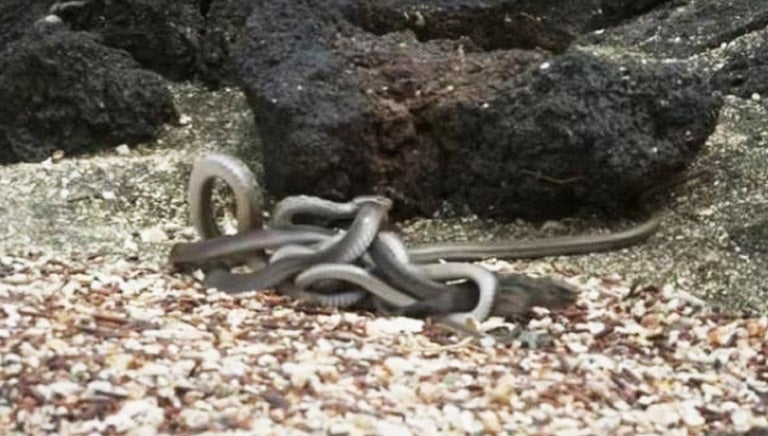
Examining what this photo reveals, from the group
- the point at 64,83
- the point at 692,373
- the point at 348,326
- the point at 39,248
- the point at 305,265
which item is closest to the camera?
the point at 692,373

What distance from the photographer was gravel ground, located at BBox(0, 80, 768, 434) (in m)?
3.43

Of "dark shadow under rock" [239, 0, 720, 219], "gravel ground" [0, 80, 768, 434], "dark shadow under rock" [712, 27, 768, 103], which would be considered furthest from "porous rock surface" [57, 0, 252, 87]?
"dark shadow under rock" [712, 27, 768, 103]

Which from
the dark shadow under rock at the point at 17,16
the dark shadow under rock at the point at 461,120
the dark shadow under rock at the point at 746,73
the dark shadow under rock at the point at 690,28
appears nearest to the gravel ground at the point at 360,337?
the dark shadow under rock at the point at 461,120

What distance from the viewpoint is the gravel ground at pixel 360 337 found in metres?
3.43

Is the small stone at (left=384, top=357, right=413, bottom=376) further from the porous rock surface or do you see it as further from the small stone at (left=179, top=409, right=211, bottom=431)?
the porous rock surface

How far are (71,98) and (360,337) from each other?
2291mm

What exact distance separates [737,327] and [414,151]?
1431 millimetres

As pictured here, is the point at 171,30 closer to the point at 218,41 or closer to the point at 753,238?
the point at 218,41

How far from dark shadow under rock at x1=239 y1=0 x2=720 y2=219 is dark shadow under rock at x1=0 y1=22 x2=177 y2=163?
2.35 ft

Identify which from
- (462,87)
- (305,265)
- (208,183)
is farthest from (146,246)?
(462,87)

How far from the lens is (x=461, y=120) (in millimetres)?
5270

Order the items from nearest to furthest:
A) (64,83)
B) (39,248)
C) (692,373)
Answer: (692,373)
(39,248)
(64,83)

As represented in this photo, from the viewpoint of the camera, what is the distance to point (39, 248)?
5051 mm

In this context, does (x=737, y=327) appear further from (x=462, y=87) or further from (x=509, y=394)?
(x=462, y=87)
